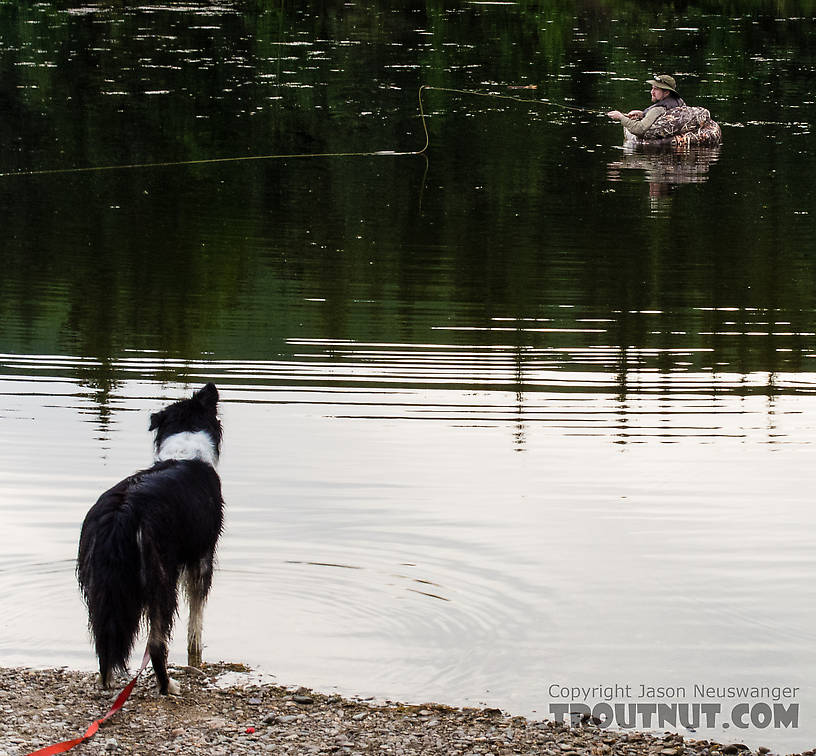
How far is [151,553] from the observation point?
514 cm

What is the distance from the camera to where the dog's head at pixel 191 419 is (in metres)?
5.99

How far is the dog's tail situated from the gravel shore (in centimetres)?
26

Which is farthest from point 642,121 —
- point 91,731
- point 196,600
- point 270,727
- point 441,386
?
point 91,731

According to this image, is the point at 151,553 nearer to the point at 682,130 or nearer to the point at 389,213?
the point at 389,213

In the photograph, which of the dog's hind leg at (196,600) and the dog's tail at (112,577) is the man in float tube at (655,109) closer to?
the dog's hind leg at (196,600)

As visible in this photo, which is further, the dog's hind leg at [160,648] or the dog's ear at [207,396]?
the dog's ear at [207,396]

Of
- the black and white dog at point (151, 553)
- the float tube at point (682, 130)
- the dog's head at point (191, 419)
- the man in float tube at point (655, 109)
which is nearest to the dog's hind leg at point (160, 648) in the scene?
the black and white dog at point (151, 553)

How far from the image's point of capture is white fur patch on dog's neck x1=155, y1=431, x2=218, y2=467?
5809 millimetres

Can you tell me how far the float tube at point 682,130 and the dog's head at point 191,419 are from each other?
1750 centimetres

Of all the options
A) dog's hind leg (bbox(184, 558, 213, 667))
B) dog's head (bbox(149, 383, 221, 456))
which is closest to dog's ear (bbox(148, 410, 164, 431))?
dog's head (bbox(149, 383, 221, 456))

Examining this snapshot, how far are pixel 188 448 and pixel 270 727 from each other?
4.28 ft

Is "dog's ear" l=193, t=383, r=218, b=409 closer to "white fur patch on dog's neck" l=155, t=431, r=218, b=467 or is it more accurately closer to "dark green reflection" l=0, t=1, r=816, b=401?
"white fur patch on dog's neck" l=155, t=431, r=218, b=467

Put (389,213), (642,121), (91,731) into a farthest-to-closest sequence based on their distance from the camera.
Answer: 1. (642,121)
2. (389,213)
3. (91,731)

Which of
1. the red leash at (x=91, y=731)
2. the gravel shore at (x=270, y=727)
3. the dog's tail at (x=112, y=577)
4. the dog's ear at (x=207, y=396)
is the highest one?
the dog's ear at (x=207, y=396)
